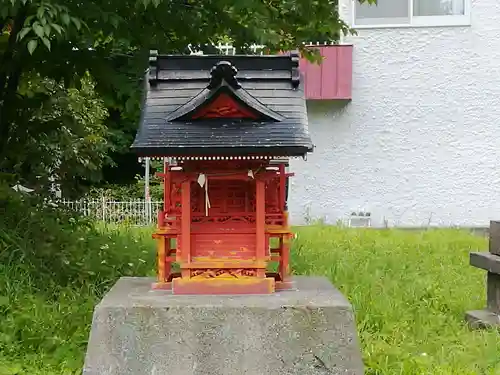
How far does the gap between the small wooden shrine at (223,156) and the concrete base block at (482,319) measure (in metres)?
1.99

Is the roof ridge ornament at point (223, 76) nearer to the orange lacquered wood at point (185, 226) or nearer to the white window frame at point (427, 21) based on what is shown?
the orange lacquered wood at point (185, 226)

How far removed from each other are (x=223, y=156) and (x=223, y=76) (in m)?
0.61

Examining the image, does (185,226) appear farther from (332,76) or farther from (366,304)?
(332,76)

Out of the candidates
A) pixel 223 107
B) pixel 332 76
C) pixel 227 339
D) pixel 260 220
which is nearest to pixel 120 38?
pixel 223 107

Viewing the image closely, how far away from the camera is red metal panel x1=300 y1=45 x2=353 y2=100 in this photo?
1245 centimetres

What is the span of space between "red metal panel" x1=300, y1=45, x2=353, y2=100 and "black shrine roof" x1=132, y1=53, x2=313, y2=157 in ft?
22.5

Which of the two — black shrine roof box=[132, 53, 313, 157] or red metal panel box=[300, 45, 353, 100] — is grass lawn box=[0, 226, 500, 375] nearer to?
black shrine roof box=[132, 53, 313, 157]

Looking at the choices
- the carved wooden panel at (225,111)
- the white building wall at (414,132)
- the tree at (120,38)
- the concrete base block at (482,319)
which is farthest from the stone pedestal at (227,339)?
the white building wall at (414,132)

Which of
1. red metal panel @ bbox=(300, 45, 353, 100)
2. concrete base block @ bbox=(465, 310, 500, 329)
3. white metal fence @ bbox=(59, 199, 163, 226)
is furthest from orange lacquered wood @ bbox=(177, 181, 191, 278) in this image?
white metal fence @ bbox=(59, 199, 163, 226)

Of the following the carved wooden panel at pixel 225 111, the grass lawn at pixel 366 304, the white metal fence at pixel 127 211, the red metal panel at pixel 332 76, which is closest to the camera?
the carved wooden panel at pixel 225 111

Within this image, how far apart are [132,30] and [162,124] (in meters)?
1.95

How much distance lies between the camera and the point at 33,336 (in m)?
5.71

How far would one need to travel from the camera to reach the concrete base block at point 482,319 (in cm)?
631

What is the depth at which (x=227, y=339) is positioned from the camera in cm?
499
